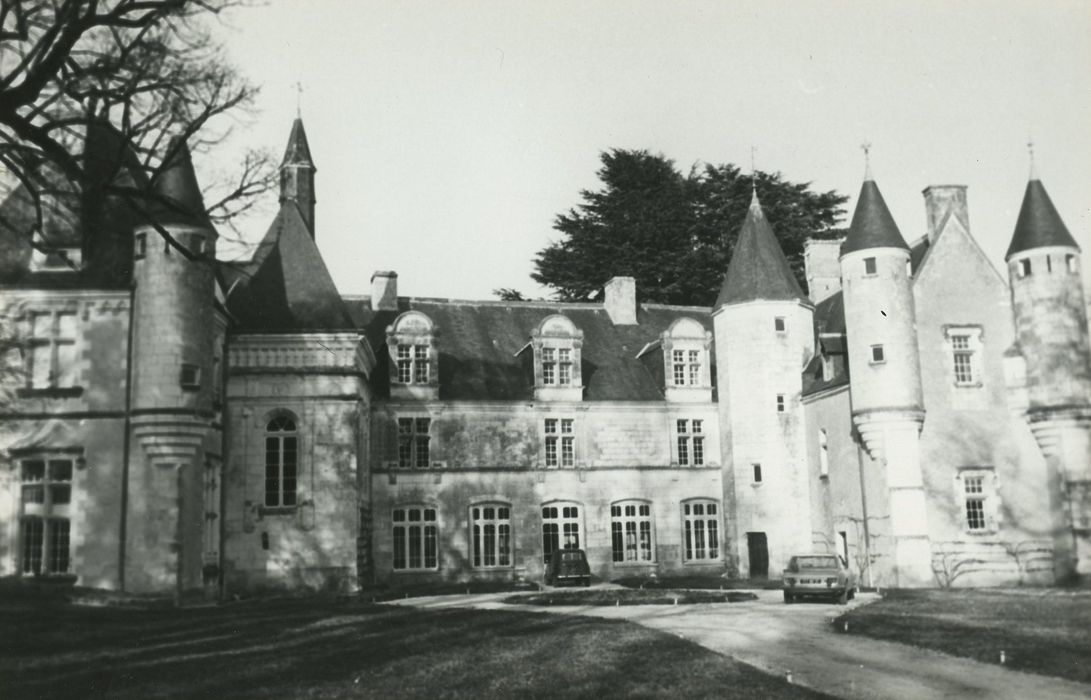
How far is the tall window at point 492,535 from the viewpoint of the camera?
30.1 meters

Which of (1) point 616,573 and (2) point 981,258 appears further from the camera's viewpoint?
(1) point 616,573

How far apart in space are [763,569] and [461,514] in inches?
355

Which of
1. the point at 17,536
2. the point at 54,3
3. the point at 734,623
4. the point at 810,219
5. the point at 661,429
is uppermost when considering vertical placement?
the point at 810,219

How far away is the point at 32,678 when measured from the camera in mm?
11492

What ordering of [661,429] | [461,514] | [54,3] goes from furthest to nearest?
[661,429]
[461,514]
[54,3]

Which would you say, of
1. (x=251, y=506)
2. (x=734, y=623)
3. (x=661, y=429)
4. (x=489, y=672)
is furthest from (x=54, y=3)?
(x=661, y=429)

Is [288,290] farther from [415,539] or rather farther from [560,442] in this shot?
[560,442]

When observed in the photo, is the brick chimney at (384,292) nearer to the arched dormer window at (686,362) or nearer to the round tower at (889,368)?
the arched dormer window at (686,362)

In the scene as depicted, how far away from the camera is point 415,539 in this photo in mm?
29672

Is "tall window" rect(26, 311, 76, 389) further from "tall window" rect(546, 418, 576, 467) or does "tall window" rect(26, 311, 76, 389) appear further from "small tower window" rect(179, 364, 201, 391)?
"tall window" rect(546, 418, 576, 467)

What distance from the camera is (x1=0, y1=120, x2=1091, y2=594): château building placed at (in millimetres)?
21562

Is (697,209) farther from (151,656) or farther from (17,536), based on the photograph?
(151,656)

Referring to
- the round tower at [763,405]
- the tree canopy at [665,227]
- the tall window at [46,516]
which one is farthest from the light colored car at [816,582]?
the tree canopy at [665,227]

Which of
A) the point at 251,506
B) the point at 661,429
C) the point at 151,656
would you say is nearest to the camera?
the point at 151,656
